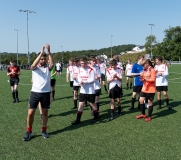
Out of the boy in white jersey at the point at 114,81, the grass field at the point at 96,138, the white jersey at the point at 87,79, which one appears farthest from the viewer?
the boy in white jersey at the point at 114,81

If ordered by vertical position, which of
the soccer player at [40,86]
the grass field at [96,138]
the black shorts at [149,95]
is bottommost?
the grass field at [96,138]

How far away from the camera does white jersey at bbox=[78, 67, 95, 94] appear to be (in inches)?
255

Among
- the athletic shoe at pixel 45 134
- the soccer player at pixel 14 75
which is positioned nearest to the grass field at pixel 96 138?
the athletic shoe at pixel 45 134

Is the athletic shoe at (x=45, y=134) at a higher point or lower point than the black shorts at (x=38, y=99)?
lower

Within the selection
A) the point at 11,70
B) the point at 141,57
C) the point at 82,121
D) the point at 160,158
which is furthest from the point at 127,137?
the point at 11,70

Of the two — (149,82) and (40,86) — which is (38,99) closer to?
(40,86)

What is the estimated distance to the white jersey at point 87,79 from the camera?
6.49m

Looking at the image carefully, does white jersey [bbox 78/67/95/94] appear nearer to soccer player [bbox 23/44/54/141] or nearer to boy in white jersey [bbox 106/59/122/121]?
boy in white jersey [bbox 106/59/122/121]

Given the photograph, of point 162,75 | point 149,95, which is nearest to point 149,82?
point 149,95

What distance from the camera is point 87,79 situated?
21.3 feet

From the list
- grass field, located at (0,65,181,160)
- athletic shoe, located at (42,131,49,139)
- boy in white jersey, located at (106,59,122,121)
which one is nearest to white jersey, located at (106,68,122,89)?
boy in white jersey, located at (106,59,122,121)

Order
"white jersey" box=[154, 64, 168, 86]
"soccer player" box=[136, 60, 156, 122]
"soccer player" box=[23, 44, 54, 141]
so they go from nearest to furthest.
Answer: "soccer player" box=[23, 44, 54, 141]
"soccer player" box=[136, 60, 156, 122]
"white jersey" box=[154, 64, 168, 86]

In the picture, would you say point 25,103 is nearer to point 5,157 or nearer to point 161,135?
point 5,157

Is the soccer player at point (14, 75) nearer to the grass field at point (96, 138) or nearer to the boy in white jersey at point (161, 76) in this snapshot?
the grass field at point (96, 138)
